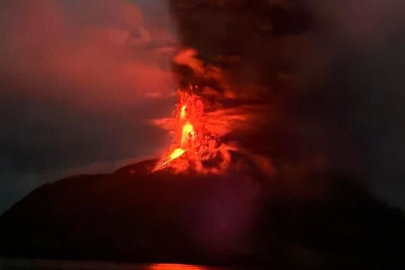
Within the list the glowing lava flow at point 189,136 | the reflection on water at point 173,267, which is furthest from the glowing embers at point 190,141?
the reflection on water at point 173,267

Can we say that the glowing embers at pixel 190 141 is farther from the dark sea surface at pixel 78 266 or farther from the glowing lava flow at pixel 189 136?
the dark sea surface at pixel 78 266

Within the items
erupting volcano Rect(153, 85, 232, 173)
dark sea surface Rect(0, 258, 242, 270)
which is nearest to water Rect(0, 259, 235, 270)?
dark sea surface Rect(0, 258, 242, 270)

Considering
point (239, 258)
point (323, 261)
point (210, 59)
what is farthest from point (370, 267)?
point (210, 59)

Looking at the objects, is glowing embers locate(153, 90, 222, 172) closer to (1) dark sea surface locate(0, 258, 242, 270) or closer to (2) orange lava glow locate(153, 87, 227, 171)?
(2) orange lava glow locate(153, 87, 227, 171)

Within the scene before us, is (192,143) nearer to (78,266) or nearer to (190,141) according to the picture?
(190,141)

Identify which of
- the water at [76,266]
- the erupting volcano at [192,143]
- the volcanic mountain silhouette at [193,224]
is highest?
the erupting volcano at [192,143]

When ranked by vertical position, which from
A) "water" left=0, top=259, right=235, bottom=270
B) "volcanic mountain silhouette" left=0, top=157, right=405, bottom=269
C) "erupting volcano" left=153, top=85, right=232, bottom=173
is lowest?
"water" left=0, top=259, right=235, bottom=270
